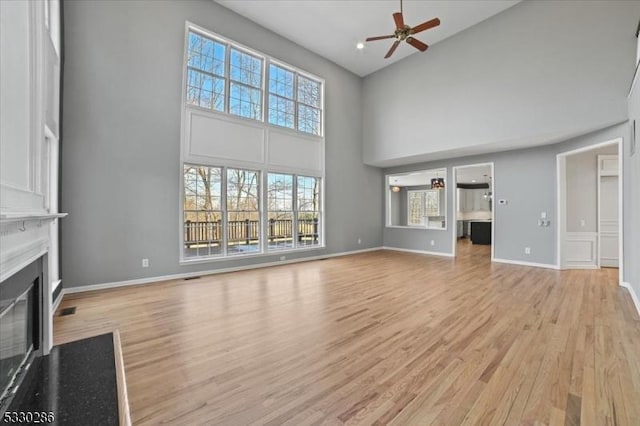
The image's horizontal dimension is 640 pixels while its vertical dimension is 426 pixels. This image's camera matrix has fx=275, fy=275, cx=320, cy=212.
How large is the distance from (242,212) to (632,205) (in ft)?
21.6

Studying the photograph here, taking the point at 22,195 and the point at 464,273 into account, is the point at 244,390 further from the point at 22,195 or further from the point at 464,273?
the point at 464,273

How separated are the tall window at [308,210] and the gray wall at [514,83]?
2329mm

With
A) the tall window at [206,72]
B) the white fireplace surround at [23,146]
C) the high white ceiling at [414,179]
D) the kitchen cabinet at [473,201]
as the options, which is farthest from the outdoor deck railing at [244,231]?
the kitchen cabinet at [473,201]

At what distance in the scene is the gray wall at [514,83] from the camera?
14.8 ft

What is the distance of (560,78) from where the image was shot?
4.99 meters

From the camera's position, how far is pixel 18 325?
1889mm

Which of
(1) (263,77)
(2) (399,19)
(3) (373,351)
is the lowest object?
(3) (373,351)

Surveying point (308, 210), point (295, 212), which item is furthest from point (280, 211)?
point (308, 210)

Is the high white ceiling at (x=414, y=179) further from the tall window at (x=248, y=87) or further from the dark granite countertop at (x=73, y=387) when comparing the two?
the dark granite countertop at (x=73, y=387)

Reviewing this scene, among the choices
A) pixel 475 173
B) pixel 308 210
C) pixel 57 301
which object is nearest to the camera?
pixel 57 301

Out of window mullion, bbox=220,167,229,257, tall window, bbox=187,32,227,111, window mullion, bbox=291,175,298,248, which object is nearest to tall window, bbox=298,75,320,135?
window mullion, bbox=291,175,298,248

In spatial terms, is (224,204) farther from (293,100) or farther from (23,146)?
(23,146)

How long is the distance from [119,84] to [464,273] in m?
7.08

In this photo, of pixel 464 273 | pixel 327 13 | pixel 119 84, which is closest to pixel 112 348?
pixel 119 84
